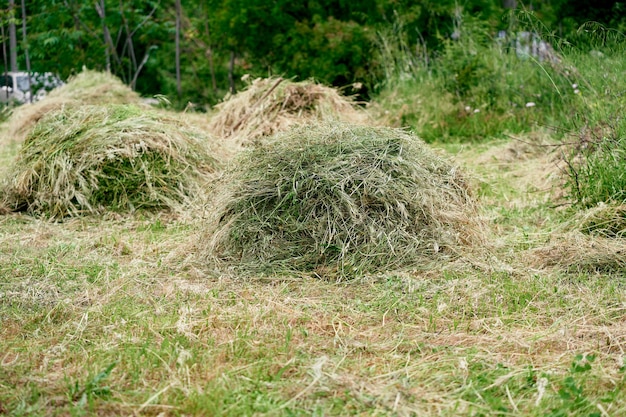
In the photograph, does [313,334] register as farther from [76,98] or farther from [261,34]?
[261,34]

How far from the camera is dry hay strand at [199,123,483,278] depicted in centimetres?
401

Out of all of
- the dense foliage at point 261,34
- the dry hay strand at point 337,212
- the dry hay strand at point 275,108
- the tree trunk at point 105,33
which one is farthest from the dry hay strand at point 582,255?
the tree trunk at point 105,33

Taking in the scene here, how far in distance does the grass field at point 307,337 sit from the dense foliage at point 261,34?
20.2ft

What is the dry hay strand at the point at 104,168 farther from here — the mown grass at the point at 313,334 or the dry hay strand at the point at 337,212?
the dry hay strand at the point at 337,212

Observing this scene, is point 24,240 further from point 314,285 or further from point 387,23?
point 387,23

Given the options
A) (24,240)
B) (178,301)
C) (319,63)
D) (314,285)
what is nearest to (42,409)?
(178,301)

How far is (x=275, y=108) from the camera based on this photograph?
8.27 m

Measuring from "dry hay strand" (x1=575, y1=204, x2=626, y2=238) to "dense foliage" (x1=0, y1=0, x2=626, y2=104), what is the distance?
195 inches

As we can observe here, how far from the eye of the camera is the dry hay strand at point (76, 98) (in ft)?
30.5

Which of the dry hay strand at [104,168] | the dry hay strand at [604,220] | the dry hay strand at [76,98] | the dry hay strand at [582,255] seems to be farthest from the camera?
the dry hay strand at [76,98]

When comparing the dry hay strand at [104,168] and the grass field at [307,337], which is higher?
the grass field at [307,337]

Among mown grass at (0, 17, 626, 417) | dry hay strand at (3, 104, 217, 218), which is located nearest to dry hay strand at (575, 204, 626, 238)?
mown grass at (0, 17, 626, 417)

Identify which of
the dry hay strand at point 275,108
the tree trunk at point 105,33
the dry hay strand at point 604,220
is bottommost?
the tree trunk at point 105,33

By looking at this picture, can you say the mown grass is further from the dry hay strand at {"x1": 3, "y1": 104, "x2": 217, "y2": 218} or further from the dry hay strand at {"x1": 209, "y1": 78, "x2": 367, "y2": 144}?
the dry hay strand at {"x1": 209, "y1": 78, "x2": 367, "y2": 144}
